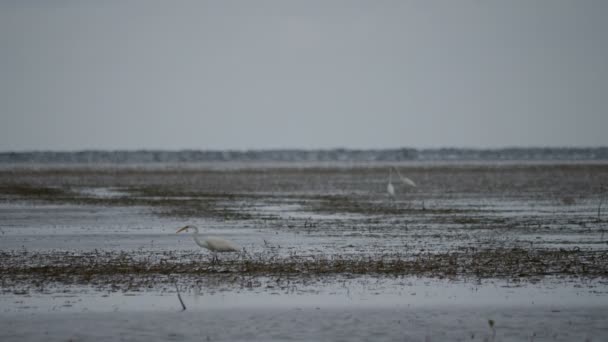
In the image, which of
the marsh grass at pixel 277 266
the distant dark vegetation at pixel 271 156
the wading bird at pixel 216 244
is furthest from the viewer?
the distant dark vegetation at pixel 271 156

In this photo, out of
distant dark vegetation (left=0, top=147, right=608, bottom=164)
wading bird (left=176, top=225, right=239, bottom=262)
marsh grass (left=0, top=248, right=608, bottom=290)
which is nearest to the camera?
marsh grass (left=0, top=248, right=608, bottom=290)

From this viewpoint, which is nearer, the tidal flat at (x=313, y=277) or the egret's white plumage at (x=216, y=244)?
the tidal flat at (x=313, y=277)

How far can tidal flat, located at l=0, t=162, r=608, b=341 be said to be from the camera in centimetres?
1087

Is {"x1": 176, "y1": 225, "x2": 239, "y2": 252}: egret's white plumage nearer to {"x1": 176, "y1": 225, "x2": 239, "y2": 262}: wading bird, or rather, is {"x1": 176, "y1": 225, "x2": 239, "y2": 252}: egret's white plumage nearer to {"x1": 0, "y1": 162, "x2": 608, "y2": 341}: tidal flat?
{"x1": 176, "y1": 225, "x2": 239, "y2": 262}: wading bird

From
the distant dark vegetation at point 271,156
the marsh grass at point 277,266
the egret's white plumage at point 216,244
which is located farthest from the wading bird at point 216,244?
the distant dark vegetation at point 271,156

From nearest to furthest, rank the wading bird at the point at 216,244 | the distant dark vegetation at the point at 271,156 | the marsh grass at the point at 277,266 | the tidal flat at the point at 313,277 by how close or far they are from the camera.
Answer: the tidal flat at the point at 313,277 → the marsh grass at the point at 277,266 → the wading bird at the point at 216,244 → the distant dark vegetation at the point at 271,156

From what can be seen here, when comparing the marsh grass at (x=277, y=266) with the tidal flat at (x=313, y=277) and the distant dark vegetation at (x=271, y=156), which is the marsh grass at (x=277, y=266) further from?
the distant dark vegetation at (x=271, y=156)

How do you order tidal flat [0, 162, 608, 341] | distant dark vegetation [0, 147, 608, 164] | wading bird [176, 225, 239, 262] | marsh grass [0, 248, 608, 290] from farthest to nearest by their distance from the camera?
distant dark vegetation [0, 147, 608, 164] < wading bird [176, 225, 239, 262] < marsh grass [0, 248, 608, 290] < tidal flat [0, 162, 608, 341]

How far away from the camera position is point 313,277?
13992 millimetres

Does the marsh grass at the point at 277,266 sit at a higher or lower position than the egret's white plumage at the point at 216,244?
lower

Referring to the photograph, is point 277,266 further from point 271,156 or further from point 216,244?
point 271,156

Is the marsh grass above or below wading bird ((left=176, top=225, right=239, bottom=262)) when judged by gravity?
below

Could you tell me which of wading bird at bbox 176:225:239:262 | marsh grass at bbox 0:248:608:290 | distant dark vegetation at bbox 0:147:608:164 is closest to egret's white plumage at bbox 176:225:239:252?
wading bird at bbox 176:225:239:262

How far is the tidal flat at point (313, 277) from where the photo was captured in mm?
10867
